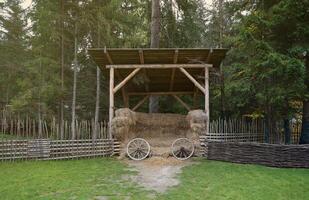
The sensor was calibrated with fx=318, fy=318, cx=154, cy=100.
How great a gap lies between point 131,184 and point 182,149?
4180 mm

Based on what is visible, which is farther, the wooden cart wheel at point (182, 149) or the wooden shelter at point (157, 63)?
the wooden shelter at point (157, 63)

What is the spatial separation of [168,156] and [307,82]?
5.44m

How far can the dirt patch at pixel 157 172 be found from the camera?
712cm

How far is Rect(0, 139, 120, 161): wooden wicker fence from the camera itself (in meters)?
9.89

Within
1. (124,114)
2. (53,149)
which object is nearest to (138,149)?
(124,114)

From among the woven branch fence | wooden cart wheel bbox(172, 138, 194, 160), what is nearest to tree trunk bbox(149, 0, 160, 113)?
wooden cart wheel bbox(172, 138, 194, 160)

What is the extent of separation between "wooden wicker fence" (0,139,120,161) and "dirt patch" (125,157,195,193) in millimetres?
1577

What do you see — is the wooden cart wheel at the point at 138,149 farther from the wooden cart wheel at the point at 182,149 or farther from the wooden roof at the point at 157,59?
the wooden roof at the point at 157,59

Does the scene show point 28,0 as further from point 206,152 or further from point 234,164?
point 234,164

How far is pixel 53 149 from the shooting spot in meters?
10.5

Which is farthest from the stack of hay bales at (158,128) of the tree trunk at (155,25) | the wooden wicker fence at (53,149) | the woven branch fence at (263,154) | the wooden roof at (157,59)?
the tree trunk at (155,25)

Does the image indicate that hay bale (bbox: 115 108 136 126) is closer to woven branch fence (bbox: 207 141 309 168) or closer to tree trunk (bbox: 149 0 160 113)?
woven branch fence (bbox: 207 141 309 168)

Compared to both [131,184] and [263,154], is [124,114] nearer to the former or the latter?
[131,184]

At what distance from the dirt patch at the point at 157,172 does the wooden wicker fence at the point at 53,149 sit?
1577mm
